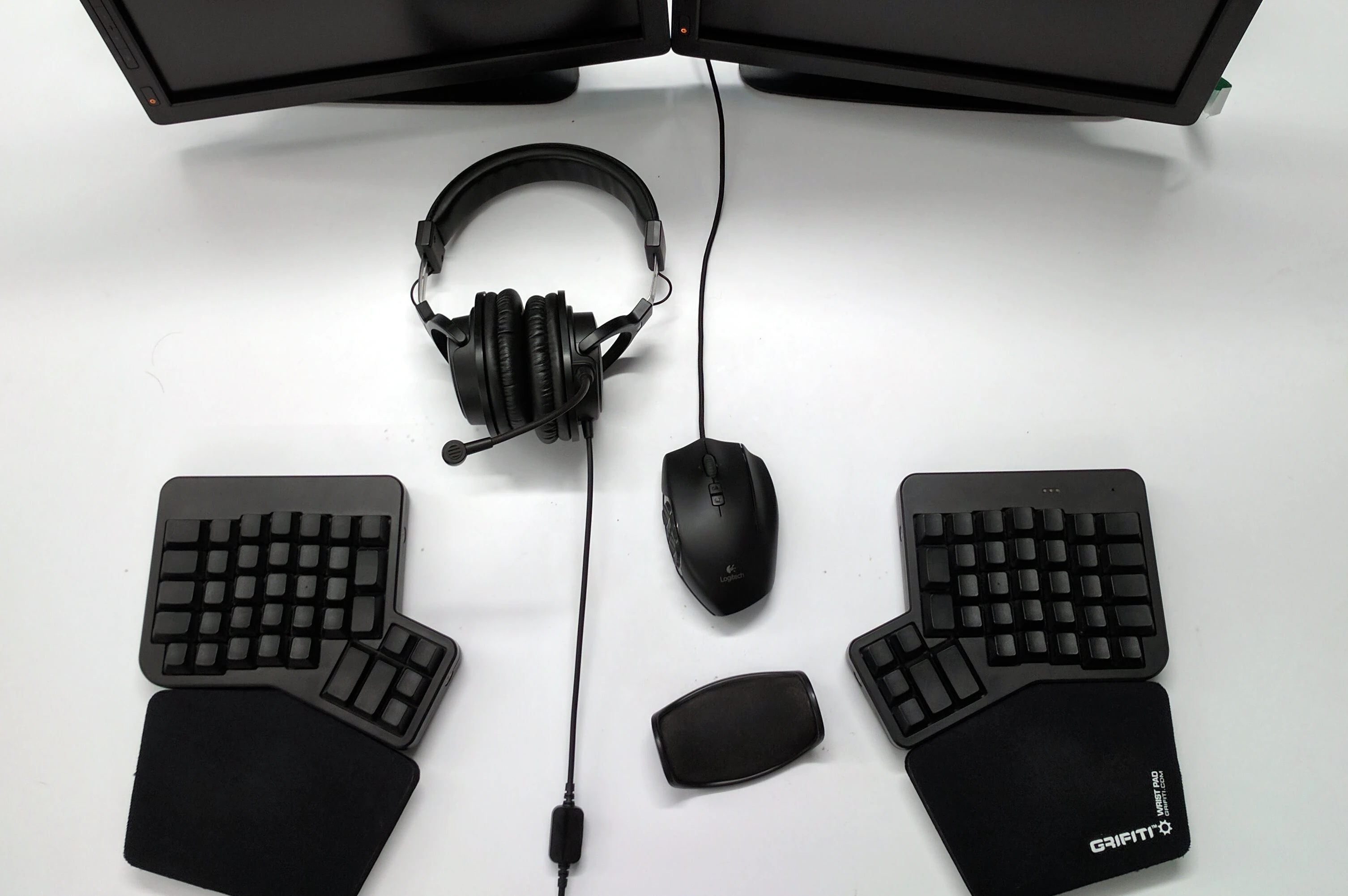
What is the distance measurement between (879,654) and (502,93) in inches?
26.2

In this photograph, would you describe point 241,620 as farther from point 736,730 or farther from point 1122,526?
point 1122,526

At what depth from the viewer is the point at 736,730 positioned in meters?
0.66

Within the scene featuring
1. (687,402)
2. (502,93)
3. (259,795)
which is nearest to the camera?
(259,795)

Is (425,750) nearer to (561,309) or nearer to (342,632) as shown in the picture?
(342,632)

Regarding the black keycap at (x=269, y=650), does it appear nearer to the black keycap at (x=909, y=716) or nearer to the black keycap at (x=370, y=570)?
the black keycap at (x=370, y=570)

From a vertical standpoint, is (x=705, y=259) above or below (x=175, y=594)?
above

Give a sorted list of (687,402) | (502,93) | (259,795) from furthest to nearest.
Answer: (502,93)
(687,402)
(259,795)

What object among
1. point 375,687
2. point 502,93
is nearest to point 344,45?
point 502,93

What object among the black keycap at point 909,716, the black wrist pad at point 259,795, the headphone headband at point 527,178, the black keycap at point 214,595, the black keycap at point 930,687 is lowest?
the black wrist pad at point 259,795

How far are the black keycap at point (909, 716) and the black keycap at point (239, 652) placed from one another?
0.53m

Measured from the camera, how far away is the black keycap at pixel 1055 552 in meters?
0.70

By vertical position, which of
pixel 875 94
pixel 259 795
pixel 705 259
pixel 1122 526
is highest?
pixel 875 94

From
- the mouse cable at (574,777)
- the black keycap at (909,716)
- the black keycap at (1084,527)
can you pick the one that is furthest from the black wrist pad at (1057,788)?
the mouse cable at (574,777)

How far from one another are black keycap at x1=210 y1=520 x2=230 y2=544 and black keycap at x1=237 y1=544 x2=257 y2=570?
0.02 m
